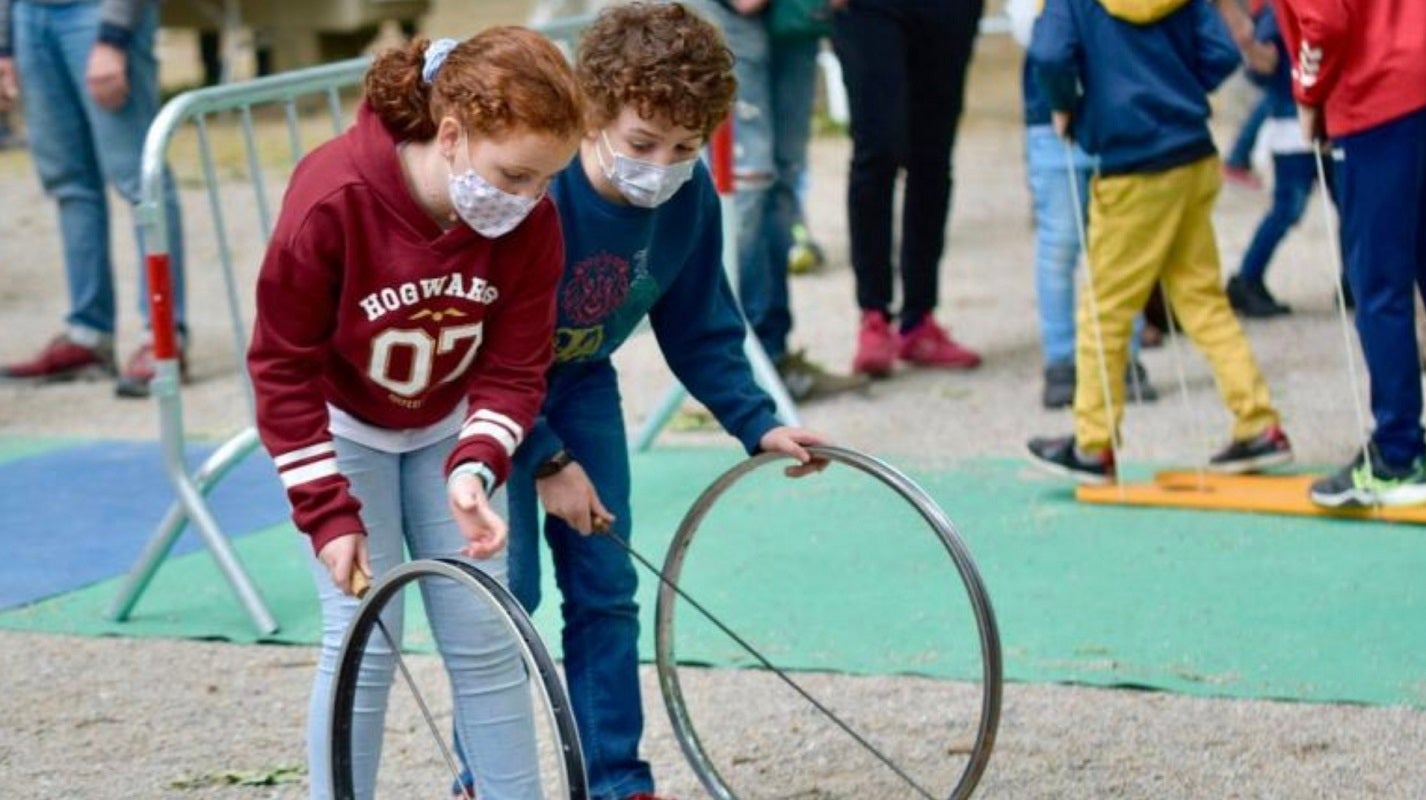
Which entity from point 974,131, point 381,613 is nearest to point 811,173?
point 974,131

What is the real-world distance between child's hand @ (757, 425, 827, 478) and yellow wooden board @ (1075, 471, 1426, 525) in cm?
258

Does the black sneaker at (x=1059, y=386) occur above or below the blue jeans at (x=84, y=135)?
below

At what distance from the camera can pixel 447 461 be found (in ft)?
11.8

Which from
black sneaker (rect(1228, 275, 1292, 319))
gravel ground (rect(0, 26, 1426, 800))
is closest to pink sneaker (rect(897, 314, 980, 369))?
gravel ground (rect(0, 26, 1426, 800))

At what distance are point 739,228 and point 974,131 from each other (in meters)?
7.12

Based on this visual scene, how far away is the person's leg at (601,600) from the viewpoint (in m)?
4.20

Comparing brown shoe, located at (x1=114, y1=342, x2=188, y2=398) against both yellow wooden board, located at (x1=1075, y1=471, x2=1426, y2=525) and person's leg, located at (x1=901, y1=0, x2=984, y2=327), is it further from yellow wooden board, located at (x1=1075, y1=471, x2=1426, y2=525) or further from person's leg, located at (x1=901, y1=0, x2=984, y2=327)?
yellow wooden board, located at (x1=1075, y1=471, x2=1426, y2=525)

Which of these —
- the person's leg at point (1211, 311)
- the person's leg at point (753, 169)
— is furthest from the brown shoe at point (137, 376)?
the person's leg at point (1211, 311)

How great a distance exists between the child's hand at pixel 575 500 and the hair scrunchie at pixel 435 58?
30.3 inches

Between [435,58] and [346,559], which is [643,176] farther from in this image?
[346,559]

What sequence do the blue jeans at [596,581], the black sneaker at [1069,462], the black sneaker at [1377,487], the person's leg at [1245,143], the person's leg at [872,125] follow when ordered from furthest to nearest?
the person's leg at [1245,143], the person's leg at [872,125], the black sneaker at [1069,462], the black sneaker at [1377,487], the blue jeans at [596,581]

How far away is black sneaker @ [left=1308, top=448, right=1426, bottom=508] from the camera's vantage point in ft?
20.3

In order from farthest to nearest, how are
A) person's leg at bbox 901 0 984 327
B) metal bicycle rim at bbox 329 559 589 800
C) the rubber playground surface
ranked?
person's leg at bbox 901 0 984 327 → the rubber playground surface → metal bicycle rim at bbox 329 559 589 800

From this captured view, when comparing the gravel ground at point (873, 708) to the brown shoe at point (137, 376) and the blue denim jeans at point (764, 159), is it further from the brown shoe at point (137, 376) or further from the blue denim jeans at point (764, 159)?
the blue denim jeans at point (764, 159)
